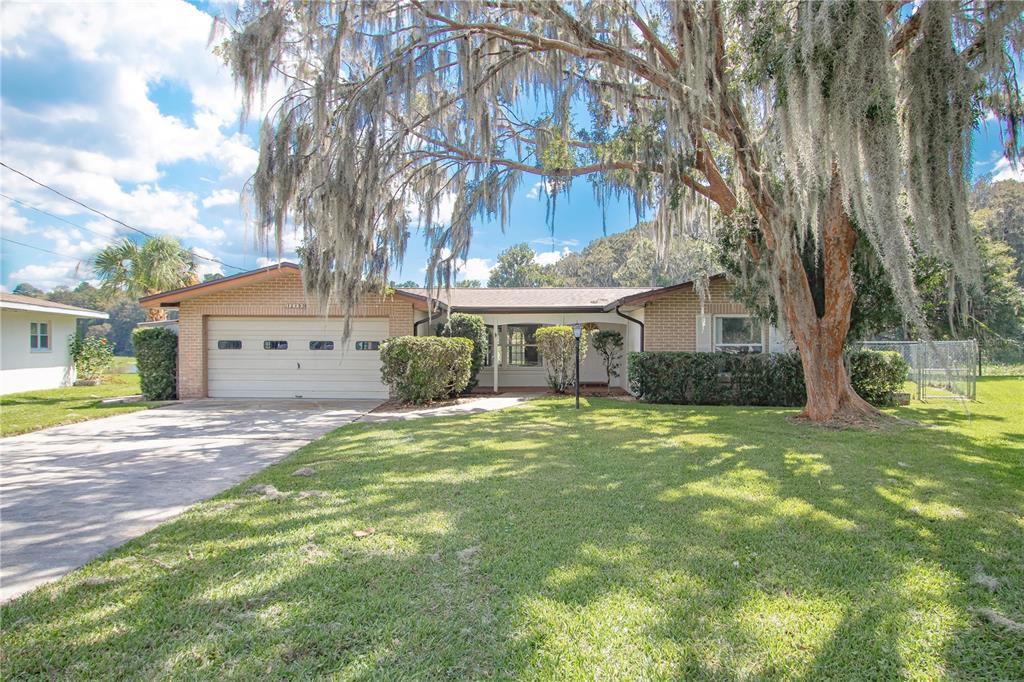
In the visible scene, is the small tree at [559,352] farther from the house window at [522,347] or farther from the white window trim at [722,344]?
the white window trim at [722,344]

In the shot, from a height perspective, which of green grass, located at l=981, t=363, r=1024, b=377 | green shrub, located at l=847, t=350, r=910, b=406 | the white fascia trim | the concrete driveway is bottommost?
the concrete driveway

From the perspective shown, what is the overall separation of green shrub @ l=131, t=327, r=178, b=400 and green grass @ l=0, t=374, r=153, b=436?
2.85ft

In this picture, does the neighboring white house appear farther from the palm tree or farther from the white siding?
the palm tree

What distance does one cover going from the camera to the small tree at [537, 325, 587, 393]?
40.0 feet

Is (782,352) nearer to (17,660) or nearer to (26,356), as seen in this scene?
(17,660)

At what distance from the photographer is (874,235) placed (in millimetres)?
4664

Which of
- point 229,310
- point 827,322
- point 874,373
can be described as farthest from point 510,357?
point 874,373

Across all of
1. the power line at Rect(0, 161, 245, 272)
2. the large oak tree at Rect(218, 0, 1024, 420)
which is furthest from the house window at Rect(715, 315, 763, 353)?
the power line at Rect(0, 161, 245, 272)

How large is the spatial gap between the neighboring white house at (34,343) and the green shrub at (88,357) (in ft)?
0.57

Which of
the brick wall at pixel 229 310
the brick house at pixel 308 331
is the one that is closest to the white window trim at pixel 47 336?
the brick house at pixel 308 331

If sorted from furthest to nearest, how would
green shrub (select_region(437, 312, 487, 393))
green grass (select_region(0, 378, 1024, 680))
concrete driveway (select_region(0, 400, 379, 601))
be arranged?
green shrub (select_region(437, 312, 487, 393)), concrete driveway (select_region(0, 400, 379, 601)), green grass (select_region(0, 378, 1024, 680))

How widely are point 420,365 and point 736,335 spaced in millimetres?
7575

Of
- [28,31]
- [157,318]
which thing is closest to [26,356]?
[157,318]

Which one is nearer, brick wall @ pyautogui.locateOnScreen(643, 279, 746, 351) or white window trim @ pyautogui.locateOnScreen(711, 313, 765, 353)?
white window trim @ pyautogui.locateOnScreen(711, 313, 765, 353)
